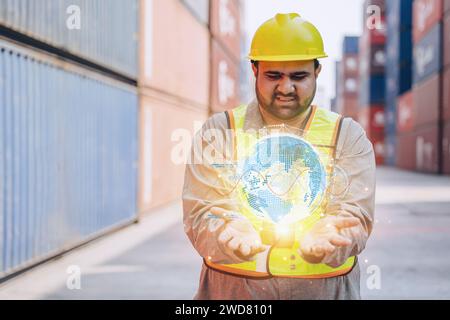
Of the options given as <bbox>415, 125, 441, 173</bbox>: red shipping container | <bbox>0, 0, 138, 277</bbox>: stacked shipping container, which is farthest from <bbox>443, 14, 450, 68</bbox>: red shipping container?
<bbox>0, 0, 138, 277</bbox>: stacked shipping container

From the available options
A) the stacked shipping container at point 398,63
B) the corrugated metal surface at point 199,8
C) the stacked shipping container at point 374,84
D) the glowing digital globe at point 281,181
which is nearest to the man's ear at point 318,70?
the glowing digital globe at point 281,181

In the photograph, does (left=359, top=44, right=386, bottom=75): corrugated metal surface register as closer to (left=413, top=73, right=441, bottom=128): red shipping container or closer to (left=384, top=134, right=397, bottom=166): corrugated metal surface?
(left=384, top=134, right=397, bottom=166): corrugated metal surface

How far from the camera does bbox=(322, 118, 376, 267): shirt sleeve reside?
2.04 metres

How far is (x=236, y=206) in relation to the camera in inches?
80.0

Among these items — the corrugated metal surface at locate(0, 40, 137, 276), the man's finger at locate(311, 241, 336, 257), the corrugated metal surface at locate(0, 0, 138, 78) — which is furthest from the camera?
the corrugated metal surface at locate(0, 0, 138, 78)

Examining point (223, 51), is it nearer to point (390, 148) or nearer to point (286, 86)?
point (286, 86)

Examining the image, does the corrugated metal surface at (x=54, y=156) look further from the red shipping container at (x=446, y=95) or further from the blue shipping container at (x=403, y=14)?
the blue shipping container at (x=403, y=14)

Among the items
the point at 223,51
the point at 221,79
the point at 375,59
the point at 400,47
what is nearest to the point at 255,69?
the point at 221,79

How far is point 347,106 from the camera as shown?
70.6m

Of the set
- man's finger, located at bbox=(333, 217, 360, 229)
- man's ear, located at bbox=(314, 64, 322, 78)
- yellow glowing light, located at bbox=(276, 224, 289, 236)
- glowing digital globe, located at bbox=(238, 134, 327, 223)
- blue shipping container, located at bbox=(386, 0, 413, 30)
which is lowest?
yellow glowing light, located at bbox=(276, 224, 289, 236)

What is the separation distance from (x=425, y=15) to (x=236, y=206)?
42927 mm

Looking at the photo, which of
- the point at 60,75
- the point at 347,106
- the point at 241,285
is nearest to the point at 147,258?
the point at 60,75

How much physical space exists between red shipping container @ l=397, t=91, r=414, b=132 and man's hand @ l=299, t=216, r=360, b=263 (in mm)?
47222

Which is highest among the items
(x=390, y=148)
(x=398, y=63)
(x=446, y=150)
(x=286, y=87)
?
(x=398, y=63)
